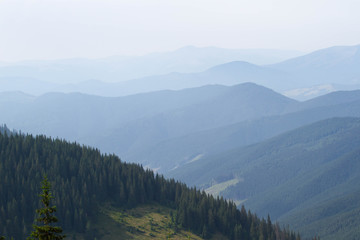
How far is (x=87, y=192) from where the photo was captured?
118000 millimetres

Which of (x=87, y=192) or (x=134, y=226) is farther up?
(x=87, y=192)

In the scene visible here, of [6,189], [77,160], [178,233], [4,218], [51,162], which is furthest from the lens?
[77,160]

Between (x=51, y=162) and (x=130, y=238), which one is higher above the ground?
(x=51, y=162)

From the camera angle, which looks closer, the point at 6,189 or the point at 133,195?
the point at 6,189

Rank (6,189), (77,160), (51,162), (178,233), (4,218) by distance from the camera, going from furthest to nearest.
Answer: (77,160), (51,162), (178,233), (6,189), (4,218)

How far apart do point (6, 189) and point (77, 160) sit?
31.9 metres

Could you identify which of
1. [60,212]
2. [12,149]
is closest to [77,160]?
[12,149]

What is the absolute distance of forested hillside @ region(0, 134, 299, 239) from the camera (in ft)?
348

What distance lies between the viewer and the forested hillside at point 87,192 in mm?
105938

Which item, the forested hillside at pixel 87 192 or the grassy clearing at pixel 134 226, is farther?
the grassy clearing at pixel 134 226

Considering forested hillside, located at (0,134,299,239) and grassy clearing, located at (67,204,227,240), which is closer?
forested hillside, located at (0,134,299,239)

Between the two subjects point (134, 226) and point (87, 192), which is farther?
point (87, 192)

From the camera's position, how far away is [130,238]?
109m

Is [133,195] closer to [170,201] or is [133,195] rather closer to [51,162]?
[170,201]
